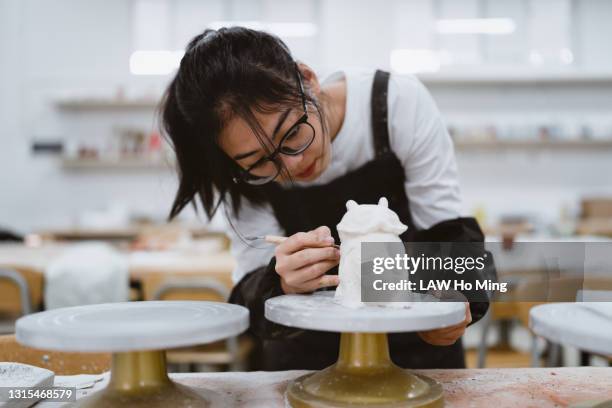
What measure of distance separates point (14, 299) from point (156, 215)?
299 centimetres

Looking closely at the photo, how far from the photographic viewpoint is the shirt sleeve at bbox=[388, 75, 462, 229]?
1.37 m

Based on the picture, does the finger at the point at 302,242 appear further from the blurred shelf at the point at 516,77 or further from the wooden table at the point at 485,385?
the blurred shelf at the point at 516,77

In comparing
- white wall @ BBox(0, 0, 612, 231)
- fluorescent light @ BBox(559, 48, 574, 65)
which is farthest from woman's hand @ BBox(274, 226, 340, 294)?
fluorescent light @ BBox(559, 48, 574, 65)

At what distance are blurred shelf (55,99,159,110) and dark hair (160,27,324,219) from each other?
14.4 feet

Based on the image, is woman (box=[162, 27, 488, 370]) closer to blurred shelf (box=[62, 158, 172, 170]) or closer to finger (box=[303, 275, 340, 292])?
finger (box=[303, 275, 340, 292])

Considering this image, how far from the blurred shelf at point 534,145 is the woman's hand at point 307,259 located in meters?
4.50

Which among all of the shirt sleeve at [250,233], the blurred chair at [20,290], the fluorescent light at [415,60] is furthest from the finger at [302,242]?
the fluorescent light at [415,60]

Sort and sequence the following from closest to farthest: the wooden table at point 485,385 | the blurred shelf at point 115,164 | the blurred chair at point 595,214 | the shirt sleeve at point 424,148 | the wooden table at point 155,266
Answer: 1. the wooden table at point 485,385
2. the shirt sleeve at point 424,148
3. the wooden table at point 155,266
4. the blurred chair at point 595,214
5. the blurred shelf at point 115,164

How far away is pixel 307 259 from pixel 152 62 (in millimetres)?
5316

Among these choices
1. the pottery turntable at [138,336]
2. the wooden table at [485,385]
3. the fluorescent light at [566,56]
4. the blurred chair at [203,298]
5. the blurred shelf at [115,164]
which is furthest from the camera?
the fluorescent light at [566,56]

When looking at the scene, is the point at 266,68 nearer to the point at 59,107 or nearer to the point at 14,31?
the point at 59,107

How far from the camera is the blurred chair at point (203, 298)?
2480 mm

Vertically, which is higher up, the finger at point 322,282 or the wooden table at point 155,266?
the finger at point 322,282

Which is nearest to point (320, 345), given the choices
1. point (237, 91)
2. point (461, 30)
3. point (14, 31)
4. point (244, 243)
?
point (244, 243)
